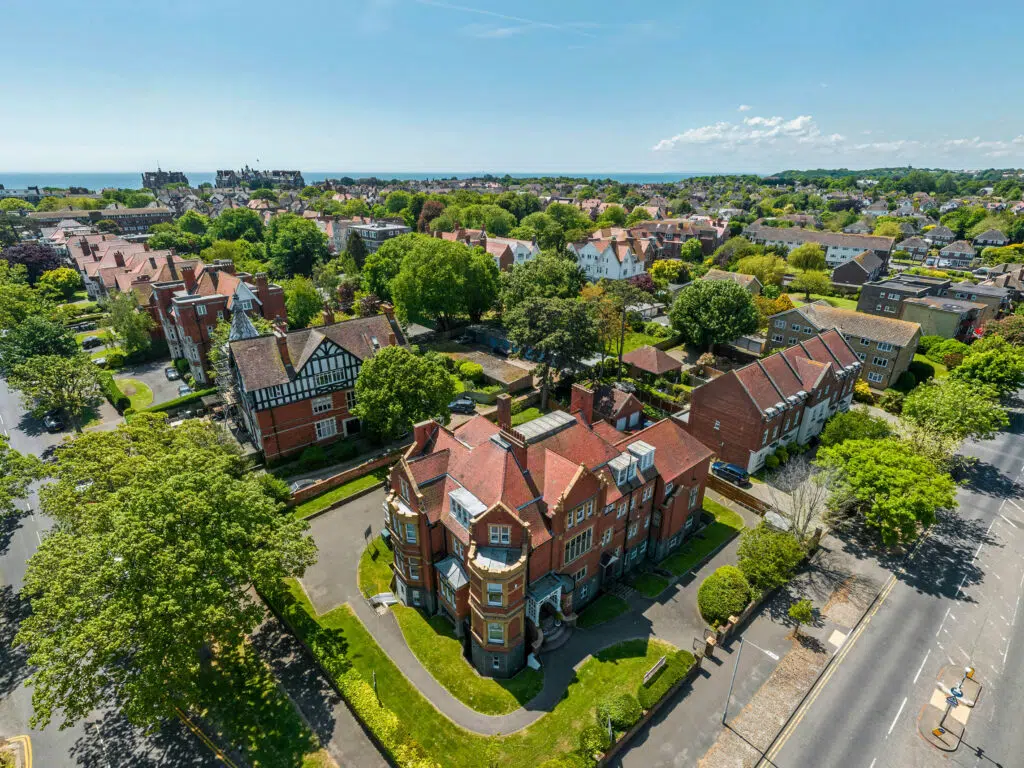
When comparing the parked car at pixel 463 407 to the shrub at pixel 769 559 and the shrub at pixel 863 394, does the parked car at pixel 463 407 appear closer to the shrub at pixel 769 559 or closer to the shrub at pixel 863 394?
the shrub at pixel 769 559

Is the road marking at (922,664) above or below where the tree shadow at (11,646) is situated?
below

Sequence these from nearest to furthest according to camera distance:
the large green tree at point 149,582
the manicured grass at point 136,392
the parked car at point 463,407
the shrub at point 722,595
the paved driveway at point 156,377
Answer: the large green tree at point 149,582
the shrub at point 722,595
the parked car at point 463,407
the manicured grass at point 136,392
the paved driveway at point 156,377

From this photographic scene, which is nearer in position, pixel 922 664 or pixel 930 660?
pixel 922 664

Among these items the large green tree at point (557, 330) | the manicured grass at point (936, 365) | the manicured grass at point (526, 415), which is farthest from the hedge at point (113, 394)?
the manicured grass at point (936, 365)

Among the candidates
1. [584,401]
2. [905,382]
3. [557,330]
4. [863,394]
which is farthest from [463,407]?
[905,382]

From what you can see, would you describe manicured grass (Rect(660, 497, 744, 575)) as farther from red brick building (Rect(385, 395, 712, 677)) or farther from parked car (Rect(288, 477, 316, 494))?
parked car (Rect(288, 477, 316, 494))

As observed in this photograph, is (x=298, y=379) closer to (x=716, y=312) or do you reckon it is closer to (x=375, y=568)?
(x=375, y=568)

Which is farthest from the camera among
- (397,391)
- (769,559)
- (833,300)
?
(833,300)
